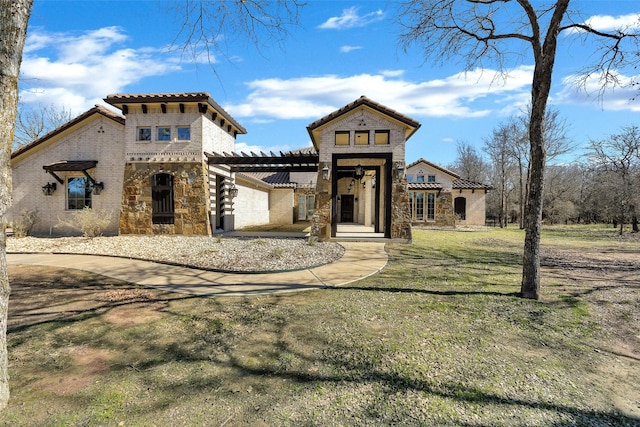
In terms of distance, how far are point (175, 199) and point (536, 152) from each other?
12.1m

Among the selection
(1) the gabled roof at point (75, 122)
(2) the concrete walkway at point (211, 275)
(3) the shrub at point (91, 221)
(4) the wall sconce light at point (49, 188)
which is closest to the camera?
(2) the concrete walkway at point (211, 275)

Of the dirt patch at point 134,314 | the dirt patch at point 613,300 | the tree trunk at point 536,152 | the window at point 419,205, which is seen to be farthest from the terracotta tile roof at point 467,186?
the dirt patch at point 134,314

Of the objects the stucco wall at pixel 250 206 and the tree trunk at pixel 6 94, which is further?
the stucco wall at pixel 250 206

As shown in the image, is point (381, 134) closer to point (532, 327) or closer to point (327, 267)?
point (327, 267)

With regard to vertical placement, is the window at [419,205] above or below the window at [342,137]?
below

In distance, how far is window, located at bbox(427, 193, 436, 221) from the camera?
2359cm

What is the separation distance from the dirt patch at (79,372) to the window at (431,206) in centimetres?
2330

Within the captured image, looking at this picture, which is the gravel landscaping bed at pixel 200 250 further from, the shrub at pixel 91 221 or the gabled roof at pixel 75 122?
the gabled roof at pixel 75 122

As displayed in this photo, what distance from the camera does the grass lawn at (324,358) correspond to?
2318 mm

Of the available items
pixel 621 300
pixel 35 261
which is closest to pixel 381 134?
pixel 621 300

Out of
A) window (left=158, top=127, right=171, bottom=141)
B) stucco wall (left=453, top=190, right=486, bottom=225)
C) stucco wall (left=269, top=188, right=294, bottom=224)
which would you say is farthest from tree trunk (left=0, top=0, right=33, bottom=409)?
stucco wall (left=453, top=190, right=486, bottom=225)

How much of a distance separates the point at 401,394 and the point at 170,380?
2.05 meters

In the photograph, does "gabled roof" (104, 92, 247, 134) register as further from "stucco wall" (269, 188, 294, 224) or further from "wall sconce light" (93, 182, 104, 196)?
"stucco wall" (269, 188, 294, 224)

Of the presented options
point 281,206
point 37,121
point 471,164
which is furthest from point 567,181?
point 37,121
